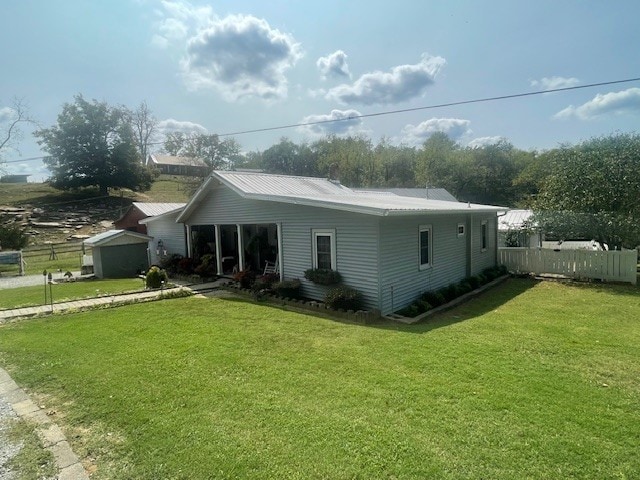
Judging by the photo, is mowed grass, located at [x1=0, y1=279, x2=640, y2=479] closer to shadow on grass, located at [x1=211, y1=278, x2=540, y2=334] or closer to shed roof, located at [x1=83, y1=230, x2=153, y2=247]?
shadow on grass, located at [x1=211, y1=278, x2=540, y2=334]

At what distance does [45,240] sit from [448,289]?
30727 mm

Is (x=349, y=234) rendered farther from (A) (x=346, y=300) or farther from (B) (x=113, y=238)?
(B) (x=113, y=238)

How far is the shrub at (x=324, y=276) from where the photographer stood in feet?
31.8

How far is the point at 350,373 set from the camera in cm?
518

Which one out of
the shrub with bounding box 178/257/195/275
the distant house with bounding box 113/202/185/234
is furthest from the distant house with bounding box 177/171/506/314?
the distant house with bounding box 113/202/185/234

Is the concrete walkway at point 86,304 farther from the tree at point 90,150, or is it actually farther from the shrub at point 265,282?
the tree at point 90,150

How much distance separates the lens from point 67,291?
1339 centimetres

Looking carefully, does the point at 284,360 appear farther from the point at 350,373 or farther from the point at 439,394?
the point at 439,394

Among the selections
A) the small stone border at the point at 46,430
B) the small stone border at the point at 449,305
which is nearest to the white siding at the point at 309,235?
the small stone border at the point at 449,305

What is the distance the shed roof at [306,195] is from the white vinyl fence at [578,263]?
2446mm

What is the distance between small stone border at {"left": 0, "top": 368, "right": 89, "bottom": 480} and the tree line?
14.1 meters

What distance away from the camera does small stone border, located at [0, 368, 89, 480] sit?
330 centimetres

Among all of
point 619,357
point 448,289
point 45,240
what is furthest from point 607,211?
point 45,240

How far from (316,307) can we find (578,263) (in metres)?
10.7
